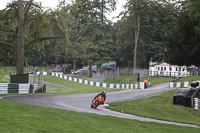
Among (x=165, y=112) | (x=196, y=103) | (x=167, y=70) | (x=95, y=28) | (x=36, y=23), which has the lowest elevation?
(x=165, y=112)

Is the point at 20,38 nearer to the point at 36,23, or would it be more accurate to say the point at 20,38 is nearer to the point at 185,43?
the point at 36,23

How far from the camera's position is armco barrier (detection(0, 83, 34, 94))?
22.0 meters

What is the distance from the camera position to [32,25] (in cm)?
2627

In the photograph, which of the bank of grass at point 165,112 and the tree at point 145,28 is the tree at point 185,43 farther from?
the tree at point 145,28

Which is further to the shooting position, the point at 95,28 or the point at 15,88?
the point at 95,28

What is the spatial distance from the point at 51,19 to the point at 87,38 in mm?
30554

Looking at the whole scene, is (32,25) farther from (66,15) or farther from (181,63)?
(181,63)

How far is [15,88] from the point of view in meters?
22.9

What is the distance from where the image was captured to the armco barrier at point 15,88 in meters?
22.0

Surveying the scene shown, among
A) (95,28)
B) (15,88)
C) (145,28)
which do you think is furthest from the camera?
(145,28)

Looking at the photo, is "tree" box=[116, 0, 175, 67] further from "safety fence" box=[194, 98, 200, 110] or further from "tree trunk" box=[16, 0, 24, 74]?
"safety fence" box=[194, 98, 200, 110]

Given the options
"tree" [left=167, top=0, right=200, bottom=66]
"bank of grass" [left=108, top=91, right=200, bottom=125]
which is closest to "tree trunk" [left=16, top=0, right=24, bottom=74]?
"bank of grass" [left=108, top=91, right=200, bottom=125]

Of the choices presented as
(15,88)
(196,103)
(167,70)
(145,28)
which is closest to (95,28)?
(145,28)

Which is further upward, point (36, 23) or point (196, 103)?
point (36, 23)
